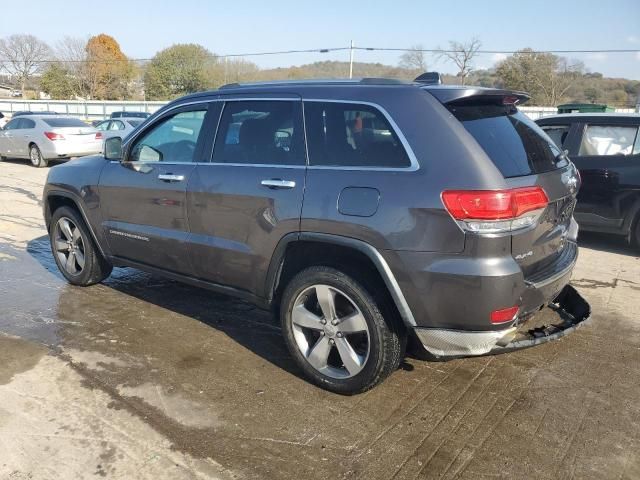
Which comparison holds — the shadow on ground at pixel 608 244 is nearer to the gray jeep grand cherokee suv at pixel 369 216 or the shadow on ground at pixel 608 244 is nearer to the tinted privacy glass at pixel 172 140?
the gray jeep grand cherokee suv at pixel 369 216

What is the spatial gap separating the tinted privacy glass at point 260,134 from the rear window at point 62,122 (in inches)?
564

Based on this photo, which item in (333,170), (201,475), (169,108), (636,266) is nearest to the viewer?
(201,475)

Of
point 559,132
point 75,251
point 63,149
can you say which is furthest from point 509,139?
point 63,149

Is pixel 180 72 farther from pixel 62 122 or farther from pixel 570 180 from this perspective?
pixel 570 180

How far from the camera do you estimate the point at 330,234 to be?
3227 millimetres

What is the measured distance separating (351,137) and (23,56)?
8163cm

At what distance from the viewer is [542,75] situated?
159ft

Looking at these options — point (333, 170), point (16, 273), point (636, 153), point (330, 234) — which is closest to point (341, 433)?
point (330, 234)

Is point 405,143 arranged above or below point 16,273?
above

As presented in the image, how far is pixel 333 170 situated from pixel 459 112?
0.79m

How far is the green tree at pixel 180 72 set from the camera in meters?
59.6

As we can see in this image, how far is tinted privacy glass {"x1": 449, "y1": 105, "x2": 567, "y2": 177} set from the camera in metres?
3.08

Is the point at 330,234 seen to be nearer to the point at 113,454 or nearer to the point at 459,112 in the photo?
the point at 459,112

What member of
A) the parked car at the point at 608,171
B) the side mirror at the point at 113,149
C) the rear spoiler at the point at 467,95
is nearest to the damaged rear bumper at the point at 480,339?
the rear spoiler at the point at 467,95
